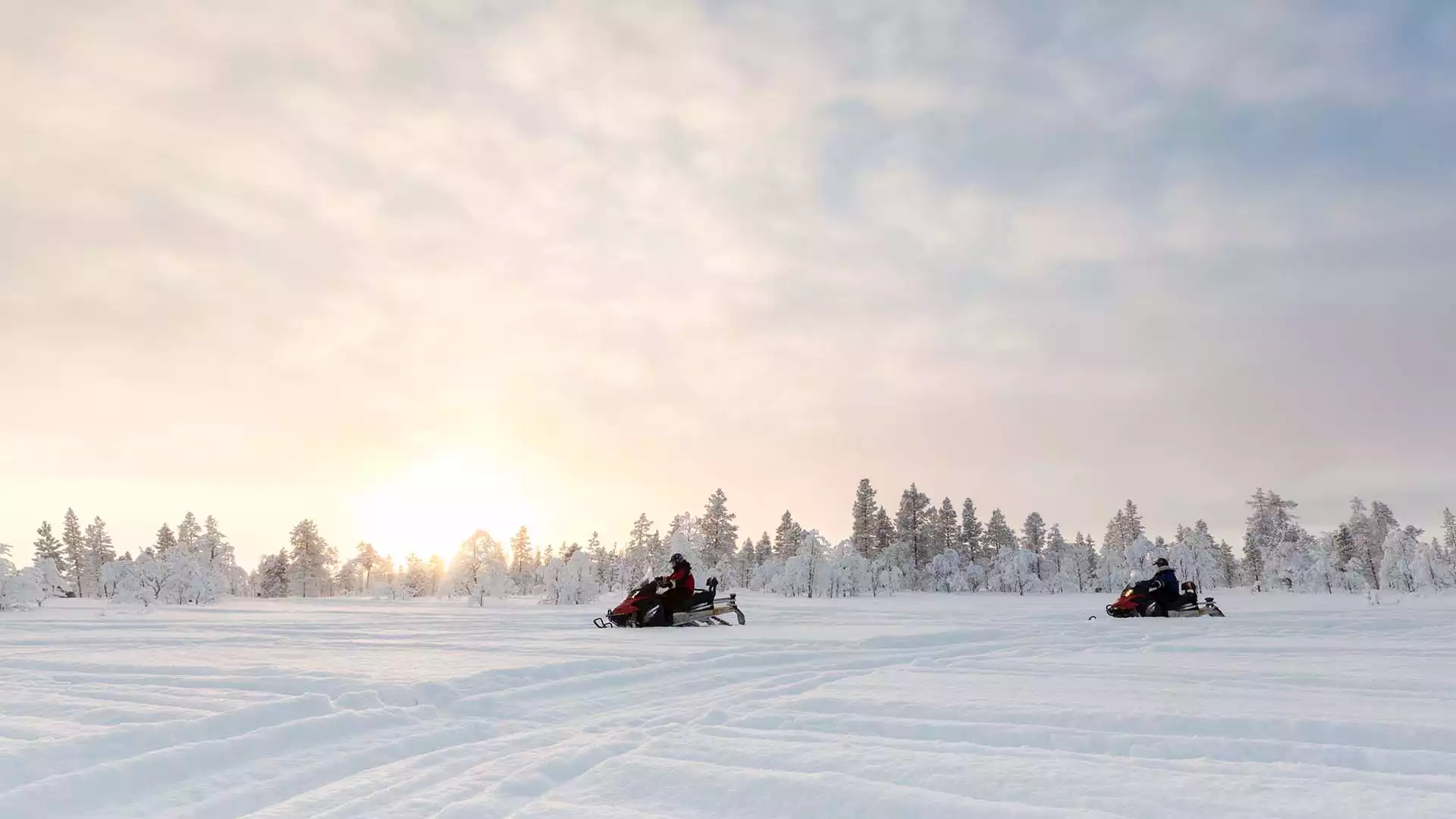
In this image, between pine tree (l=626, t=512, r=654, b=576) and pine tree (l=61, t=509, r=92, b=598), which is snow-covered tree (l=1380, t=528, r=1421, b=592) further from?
pine tree (l=61, t=509, r=92, b=598)

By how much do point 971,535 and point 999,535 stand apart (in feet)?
11.7

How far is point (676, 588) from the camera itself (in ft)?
70.9

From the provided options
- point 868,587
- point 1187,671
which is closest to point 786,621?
point 1187,671

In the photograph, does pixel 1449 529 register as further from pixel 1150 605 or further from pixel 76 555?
pixel 76 555

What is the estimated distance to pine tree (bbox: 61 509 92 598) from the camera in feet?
294

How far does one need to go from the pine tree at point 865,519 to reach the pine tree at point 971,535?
36.9 feet

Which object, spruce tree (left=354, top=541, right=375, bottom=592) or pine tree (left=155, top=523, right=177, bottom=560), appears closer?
pine tree (left=155, top=523, right=177, bottom=560)

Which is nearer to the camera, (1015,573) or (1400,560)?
(1400,560)

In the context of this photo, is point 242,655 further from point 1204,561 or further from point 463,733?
point 1204,561

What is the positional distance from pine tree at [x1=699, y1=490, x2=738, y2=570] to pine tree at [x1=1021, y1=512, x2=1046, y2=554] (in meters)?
40.1

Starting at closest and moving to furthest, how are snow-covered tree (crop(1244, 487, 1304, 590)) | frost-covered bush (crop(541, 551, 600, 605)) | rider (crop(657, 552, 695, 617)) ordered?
rider (crop(657, 552, 695, 617))
frost-covered bush (crop(541, 551, 600, 605))
snow-covered tree (crop(1244, 487, 1304, 590))

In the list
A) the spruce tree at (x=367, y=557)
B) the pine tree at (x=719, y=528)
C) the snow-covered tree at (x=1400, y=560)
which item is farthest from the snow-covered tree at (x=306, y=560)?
the snow-covered tree at (x=1400, y=560)

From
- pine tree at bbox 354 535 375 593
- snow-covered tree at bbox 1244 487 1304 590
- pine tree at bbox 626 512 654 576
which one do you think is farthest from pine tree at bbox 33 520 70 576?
snow-covered tree at bbox 1244 487 1304 590

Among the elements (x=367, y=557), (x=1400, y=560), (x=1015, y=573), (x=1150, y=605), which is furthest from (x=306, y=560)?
(x=1400, y=560)
